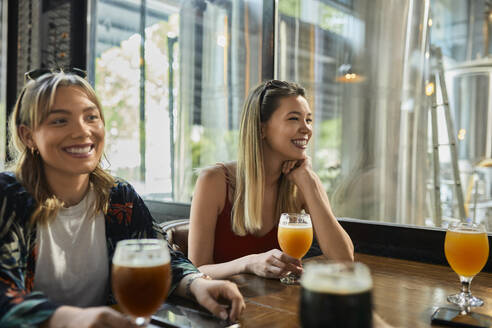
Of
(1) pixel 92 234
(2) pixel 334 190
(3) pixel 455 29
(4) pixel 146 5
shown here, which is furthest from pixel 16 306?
(3) pixel 455 29

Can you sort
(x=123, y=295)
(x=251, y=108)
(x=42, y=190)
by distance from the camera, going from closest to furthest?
(x=123, y=295)
(x=42, y=190)
(x=251, y=108)

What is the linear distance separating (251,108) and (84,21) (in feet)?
9.03

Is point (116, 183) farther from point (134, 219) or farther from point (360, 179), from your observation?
point (360, 179)

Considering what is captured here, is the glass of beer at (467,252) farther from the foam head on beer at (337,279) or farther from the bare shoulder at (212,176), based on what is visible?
the bare shoulder at (212,176)

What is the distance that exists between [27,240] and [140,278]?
544mm

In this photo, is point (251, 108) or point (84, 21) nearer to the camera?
point (251, 108)

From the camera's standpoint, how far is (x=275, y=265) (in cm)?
144

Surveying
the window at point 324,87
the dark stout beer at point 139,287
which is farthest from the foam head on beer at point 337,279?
the window at point 324,87

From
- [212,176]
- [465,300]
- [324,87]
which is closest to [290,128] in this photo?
[212,176]

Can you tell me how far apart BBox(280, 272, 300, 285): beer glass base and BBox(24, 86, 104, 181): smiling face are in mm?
708

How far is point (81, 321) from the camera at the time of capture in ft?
2.78

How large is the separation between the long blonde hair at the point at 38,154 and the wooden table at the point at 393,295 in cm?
56

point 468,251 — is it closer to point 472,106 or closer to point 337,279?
point 337,279

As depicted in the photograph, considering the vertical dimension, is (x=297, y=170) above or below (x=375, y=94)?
below
